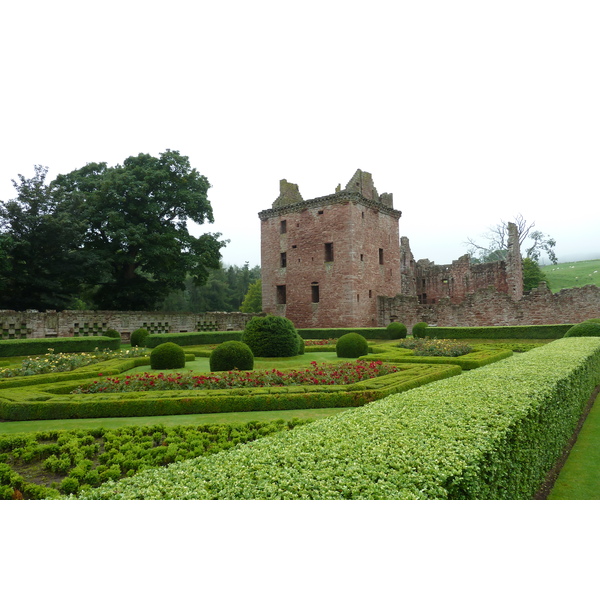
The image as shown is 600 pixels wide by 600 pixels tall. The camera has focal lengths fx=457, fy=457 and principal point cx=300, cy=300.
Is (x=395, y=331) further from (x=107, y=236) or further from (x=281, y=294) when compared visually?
(x=107, y=236)

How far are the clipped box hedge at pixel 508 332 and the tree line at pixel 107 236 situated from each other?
1511cm

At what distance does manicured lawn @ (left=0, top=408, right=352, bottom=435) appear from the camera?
6586 mm

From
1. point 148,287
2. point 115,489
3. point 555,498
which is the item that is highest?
point 148,287

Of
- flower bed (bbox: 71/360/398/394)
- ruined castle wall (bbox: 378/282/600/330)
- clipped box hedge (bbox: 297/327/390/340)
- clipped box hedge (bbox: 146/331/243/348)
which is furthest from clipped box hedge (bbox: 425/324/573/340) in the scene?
flower bed (bbox: 71/360/398/394)

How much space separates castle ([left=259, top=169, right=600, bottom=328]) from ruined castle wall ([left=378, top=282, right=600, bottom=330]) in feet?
0.18

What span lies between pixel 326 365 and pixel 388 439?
7818 mm

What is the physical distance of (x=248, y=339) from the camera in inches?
590

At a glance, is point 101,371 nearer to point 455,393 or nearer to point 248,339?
point 248,339

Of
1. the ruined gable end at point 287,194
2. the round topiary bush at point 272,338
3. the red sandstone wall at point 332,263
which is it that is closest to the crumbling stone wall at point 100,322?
the red sandstone wall at point 332,263

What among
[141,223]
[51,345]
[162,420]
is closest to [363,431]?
[162,420]

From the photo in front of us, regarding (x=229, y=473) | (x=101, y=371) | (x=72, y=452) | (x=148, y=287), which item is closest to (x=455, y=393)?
(x=229, y=473)

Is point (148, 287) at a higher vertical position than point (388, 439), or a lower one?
higher

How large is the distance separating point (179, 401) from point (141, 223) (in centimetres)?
2093

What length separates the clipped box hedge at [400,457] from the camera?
275 centimetres
